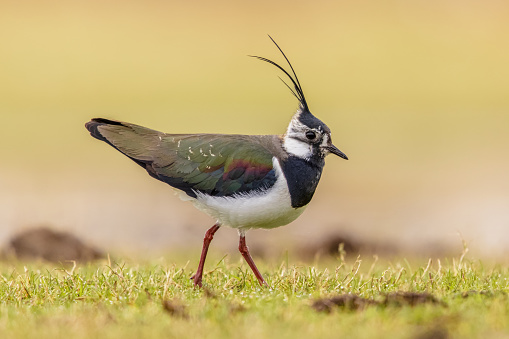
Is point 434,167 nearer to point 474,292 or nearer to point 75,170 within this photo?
point 75,170

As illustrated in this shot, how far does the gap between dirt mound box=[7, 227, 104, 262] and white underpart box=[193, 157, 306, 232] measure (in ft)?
10.5

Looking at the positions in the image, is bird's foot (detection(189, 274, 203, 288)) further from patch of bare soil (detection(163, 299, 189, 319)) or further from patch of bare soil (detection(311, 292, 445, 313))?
patch of bare soil (detection(311, 292, 445, 313))

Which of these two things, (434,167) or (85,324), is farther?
(434,167)

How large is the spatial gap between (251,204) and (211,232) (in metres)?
0.63

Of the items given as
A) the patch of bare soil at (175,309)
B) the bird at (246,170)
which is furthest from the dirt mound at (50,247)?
the patch of bare soil at (175,309)

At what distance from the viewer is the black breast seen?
23.4 feet

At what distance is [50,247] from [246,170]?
3.91m

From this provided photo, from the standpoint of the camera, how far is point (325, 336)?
195 inches

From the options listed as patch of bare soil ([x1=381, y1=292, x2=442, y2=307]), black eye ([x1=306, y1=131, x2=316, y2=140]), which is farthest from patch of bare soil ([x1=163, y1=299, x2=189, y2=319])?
black eye ([x1=306, y1=131, x2=316, y2=140])

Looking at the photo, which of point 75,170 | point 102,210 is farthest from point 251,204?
point 75,170

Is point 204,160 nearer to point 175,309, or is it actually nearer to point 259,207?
point 259,207

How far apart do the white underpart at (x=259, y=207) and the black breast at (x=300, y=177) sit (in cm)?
5

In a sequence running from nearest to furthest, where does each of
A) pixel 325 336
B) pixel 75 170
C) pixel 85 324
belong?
pixel 325 336
pixel 85 324
pixel 75 170

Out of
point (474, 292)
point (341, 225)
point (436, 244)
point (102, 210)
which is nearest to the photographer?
point (474, 292)
